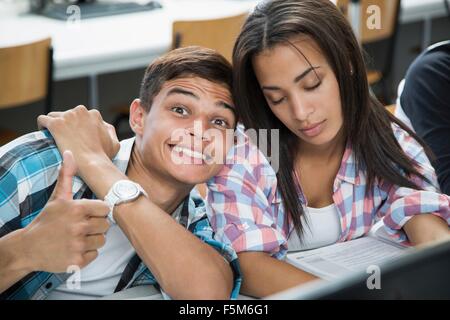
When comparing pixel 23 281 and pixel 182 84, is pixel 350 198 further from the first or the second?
pixel 23 281

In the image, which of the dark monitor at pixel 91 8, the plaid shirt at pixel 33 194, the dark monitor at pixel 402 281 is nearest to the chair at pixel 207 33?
the dark monitor at pixel 91 8

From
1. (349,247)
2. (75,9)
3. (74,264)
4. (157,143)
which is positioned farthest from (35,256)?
(75,9)

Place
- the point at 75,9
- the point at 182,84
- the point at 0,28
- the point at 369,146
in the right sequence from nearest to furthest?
the point at 182,84 < the point at 369,146 < the point at 0,28 < the point at 75,9

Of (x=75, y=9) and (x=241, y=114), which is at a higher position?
(x=241, y=114)

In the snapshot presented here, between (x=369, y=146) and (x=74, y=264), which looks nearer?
(x=74, y=264)

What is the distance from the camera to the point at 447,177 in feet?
5.53

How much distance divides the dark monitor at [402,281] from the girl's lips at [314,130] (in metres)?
0.80

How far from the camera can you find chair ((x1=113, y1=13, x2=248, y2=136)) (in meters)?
2.98

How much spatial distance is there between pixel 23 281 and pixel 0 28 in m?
2.50

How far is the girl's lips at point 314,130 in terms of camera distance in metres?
1.33

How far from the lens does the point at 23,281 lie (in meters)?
1.23

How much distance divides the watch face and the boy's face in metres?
0.10

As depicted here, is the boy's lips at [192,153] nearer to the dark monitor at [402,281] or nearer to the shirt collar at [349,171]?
the shirt collar at [349,171]

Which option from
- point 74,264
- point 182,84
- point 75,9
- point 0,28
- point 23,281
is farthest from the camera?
point 75,9
